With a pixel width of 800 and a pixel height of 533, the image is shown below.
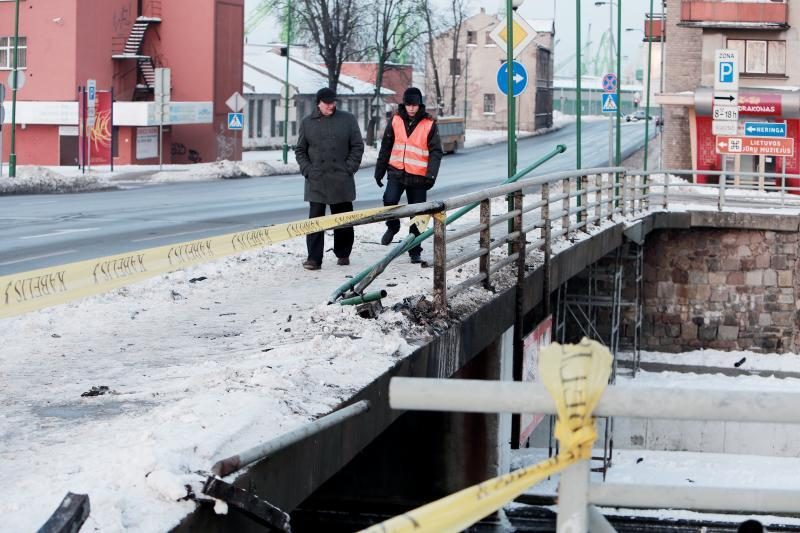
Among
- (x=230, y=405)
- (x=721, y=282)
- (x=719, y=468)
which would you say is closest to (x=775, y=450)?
(x=719, y=468)

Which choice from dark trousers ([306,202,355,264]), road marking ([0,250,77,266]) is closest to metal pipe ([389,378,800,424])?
dark trousers ([306,202,355,264])

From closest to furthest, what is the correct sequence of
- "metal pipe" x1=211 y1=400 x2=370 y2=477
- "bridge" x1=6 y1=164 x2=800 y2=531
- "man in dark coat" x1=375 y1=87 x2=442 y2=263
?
"metal pipe" x1=211 y1=400 x2=370 y2=477 → "bridge" x1=6 y1=164 x2=800 y2=531 → "man in dark coat" x1=375 y1=87 x2=442 y2=263

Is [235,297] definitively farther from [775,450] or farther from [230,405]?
[775,450]

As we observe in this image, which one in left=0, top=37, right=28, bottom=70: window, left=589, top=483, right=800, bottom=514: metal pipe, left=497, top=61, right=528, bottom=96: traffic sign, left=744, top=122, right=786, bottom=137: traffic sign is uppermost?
left=0, top=37, right=28, bottom=70: window

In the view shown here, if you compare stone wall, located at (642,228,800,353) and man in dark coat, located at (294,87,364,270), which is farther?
stone wall, located at (642,228,800,353)

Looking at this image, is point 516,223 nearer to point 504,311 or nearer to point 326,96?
point 504,311

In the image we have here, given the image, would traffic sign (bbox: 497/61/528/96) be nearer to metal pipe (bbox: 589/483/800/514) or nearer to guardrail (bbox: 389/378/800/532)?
metal pipe (bbox: 589/483/800/514)

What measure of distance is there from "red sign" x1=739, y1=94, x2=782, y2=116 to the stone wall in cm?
1584

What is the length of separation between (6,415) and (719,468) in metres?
16.1

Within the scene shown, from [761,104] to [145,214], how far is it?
87.0 ft

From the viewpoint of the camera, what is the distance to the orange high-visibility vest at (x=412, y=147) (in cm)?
1349

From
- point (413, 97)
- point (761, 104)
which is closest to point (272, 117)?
point (761, 104)

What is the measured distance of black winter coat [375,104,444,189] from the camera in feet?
44.3

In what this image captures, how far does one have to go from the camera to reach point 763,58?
162 feet
